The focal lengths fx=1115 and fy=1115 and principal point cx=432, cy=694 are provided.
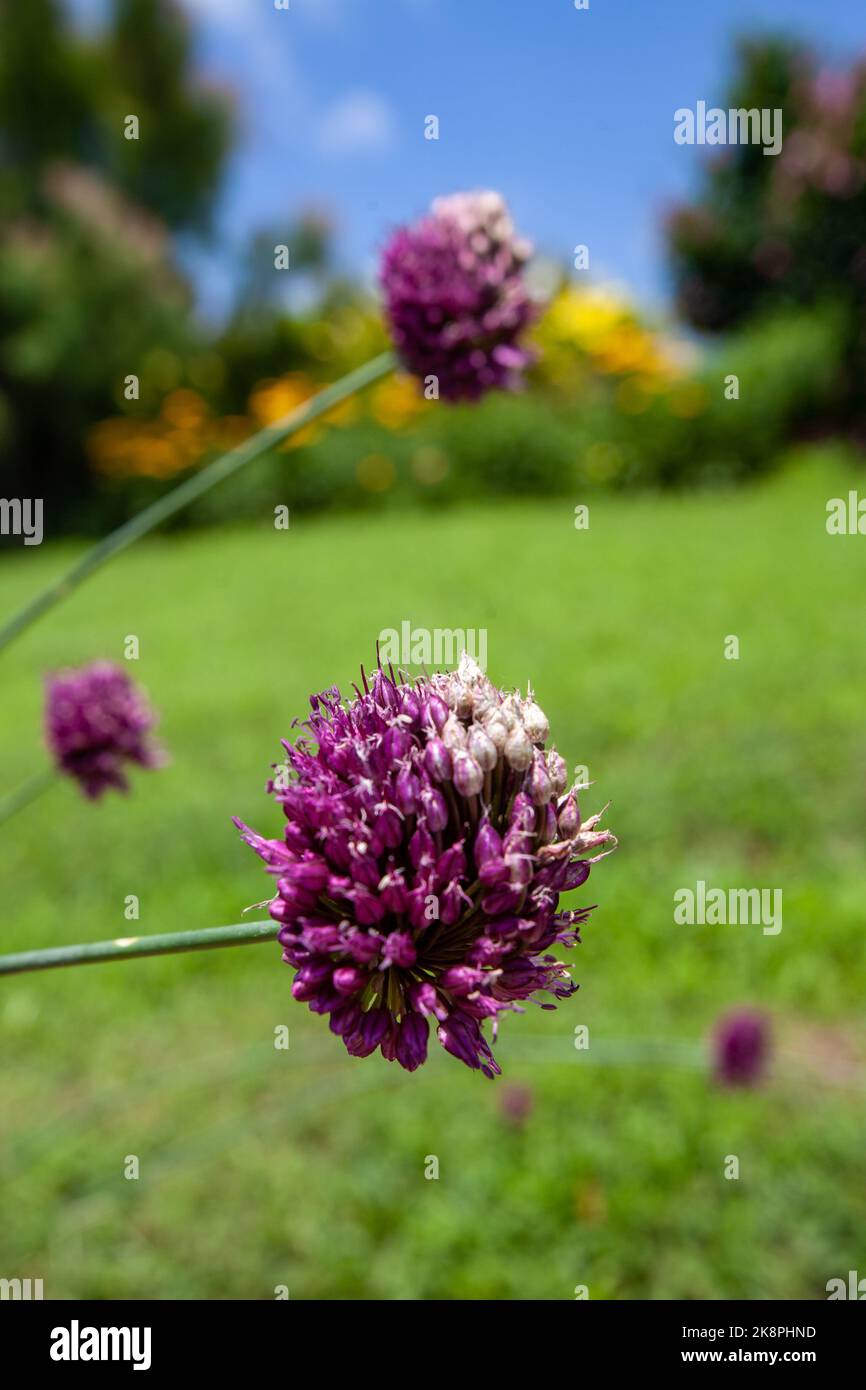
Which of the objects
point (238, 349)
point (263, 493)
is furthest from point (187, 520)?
point (238, 349)

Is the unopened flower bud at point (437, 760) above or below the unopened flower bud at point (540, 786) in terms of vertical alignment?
above

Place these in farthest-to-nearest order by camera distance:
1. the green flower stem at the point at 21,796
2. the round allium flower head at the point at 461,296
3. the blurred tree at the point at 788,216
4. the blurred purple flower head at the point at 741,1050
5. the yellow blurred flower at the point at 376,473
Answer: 1. the blurred tree at the point at 788,216
2. the yellow blurred flower at the point at 376,473
3. the blurred purple flower head at the point at 741,1050
4. the round allium flower head at the point at 461,296
5. the green flower stem at the point at 21,796

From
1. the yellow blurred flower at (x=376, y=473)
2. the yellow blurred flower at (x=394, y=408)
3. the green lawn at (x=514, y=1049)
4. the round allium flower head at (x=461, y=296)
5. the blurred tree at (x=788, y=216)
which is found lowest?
the green lawn at (x=514, y=1049)

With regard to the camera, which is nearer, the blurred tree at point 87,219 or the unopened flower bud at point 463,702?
the unopened flower bud at point 463,702

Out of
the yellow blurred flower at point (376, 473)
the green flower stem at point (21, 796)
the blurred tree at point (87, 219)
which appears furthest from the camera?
the blurred tree at point (87, 219)

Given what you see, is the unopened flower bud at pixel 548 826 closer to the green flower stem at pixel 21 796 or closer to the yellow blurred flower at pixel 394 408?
the green flower stem at pixel 21 796

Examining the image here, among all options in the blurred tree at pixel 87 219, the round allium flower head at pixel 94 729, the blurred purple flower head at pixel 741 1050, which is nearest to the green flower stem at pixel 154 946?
the round allium flower head at pixel 94 729

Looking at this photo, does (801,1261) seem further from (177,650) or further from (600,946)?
(177,650)

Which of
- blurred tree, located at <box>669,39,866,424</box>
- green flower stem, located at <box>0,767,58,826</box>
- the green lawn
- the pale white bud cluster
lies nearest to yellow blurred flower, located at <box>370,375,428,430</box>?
blurred tree, located at <box>669,39,866,424</box>
